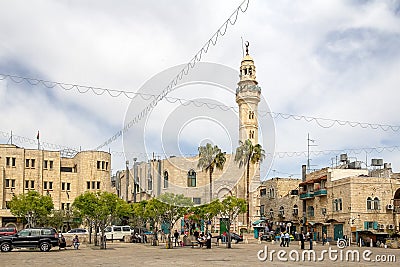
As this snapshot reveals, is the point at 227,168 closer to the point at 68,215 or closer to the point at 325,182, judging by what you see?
the point at 325,182

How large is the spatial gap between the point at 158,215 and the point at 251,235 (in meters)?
21.0

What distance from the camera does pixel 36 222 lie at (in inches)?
2221

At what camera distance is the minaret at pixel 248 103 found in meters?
75.9

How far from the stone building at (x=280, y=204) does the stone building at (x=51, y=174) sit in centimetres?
2220

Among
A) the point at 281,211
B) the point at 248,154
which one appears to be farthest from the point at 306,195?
the point at 248,154

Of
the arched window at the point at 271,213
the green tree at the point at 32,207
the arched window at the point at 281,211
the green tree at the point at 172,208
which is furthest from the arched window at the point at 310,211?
the green tree at the point at 32,207

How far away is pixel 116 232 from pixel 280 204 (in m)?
26.3

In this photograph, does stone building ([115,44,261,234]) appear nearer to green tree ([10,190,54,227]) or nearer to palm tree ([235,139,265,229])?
palm tree ([235,139,265,229])

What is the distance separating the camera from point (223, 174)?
75.6 m

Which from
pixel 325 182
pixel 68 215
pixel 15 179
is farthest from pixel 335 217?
pixel 15 179

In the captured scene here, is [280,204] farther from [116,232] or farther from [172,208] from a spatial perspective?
[172,208]

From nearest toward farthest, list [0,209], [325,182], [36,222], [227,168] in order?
[36,222]
[325,182]
[0,209]
[227,168]

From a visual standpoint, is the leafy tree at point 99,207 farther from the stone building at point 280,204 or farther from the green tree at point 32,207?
the stone building at point 280,204

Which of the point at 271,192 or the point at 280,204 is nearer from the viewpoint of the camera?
the point at 280,204
